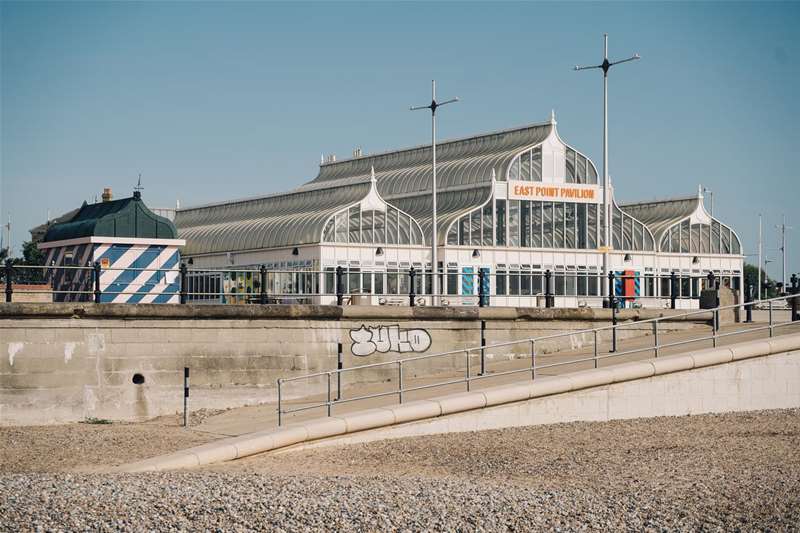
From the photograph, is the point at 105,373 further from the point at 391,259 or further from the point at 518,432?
the point at 391,259

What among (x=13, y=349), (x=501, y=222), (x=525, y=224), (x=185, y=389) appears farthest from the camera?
(x=525, y=224)

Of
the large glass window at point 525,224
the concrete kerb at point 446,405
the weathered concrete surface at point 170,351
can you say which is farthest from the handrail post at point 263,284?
the large glass window at point 525,224

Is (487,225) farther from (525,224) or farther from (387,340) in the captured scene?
(387,340)

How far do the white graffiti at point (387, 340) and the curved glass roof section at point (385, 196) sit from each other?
2232cm

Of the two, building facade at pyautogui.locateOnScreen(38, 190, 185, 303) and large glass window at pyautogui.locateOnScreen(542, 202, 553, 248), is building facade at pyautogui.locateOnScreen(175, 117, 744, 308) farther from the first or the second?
building facade at pyautogui.locateOnScreen(38, 190, 185, 303)

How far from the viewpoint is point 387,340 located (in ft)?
86.7

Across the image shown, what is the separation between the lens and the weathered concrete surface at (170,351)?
74.2 feet

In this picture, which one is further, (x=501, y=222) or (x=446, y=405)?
(x=501, y=222)

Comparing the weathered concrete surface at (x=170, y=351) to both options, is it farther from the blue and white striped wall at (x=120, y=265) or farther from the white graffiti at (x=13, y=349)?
the blue and white striped wall at (x=120, y=265)

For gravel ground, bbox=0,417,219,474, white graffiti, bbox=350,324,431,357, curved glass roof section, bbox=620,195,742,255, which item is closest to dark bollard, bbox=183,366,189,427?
gravel ground, bbox=0,417,219,474

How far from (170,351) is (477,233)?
30.7 metres

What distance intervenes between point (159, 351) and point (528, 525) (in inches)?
482

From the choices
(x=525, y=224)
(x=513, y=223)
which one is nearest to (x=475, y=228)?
(x=513, y=223)

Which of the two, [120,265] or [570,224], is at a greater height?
[570,224]
